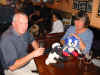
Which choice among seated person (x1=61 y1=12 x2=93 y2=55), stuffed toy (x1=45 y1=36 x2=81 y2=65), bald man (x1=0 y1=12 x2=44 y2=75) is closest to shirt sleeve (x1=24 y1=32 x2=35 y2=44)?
bald man (x1=0 y1=12 x2=44 y2=75)

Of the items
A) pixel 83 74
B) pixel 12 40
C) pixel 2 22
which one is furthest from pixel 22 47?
pixel 83 74

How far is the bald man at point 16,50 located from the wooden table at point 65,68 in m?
0.08

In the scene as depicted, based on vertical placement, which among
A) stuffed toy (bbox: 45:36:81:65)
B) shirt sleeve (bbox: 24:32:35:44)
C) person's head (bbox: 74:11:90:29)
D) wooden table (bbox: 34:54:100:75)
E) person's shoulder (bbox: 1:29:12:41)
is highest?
person's head (bbox: 74:11:90:29)

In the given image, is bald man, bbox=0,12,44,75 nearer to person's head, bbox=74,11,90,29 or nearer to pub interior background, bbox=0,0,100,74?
pub interior background, bbox=0,0,100,74

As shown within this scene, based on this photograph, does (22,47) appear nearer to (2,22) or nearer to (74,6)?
(2,22)

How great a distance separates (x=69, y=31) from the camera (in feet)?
3.61

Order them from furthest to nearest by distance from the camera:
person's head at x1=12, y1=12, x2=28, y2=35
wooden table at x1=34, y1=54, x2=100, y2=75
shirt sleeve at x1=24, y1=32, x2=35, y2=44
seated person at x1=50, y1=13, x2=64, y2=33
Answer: seated person at x1=50, y1=13, x2=64, y2=33 < shirt sleeve at x1=24, y1=32, x2=35, y2=44 < person's head at x1=12, y1=12, x2=28, y2=35 < wooden table at x1=34, y1=54, x2=100, y2=75

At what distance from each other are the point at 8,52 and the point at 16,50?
0.09 metres

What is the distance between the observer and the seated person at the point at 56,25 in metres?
1.39

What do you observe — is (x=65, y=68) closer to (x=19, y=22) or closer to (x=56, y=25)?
(x=19, y=22)

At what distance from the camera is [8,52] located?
0.72 meters

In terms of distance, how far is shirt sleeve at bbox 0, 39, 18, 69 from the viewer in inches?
28.2

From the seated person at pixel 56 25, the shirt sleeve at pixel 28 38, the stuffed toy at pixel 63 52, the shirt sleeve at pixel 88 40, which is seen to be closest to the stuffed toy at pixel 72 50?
the stuffed toy at pixel 63 52

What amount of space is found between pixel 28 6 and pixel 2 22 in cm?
27
